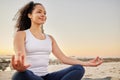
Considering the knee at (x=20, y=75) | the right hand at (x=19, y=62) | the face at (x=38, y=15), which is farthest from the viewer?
the face at (x=38, y=15)

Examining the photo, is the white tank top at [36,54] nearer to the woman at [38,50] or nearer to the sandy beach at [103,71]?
the woman at [38,50]

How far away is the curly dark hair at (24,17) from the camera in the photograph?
1.93 meters

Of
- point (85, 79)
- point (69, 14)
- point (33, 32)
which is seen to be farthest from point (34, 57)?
point (69, 14)

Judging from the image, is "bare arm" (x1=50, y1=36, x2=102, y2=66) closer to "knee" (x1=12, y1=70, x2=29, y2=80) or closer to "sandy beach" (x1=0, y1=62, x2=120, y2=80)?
"knee" (x1=12, y1=70, x2=29, y2=80)

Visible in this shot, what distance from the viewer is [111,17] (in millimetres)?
4359

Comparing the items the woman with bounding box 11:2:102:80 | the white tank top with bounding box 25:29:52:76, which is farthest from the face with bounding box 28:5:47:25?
the white tank top with bounding box 25:29:52:76

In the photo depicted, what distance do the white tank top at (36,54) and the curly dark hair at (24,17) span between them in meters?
0.17

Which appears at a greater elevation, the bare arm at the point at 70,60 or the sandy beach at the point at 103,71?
the bare arm at the point at 70,60

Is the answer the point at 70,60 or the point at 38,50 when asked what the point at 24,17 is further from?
the point at 70,60

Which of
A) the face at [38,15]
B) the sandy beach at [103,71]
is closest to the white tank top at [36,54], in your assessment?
the face at [38,15]

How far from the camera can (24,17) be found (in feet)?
6.41

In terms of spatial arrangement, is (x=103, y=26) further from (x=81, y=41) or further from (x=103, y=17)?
(x=81, y=41)

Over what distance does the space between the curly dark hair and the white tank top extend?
0.17 meters

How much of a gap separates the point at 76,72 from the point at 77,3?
2.69m
